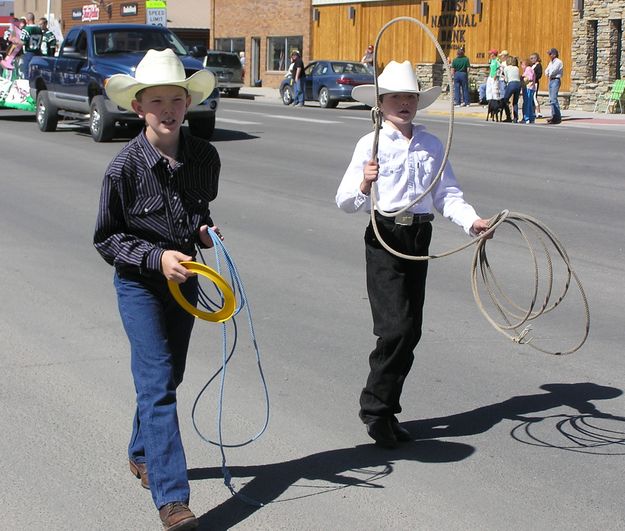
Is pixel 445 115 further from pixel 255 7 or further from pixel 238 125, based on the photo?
pixel 255 7

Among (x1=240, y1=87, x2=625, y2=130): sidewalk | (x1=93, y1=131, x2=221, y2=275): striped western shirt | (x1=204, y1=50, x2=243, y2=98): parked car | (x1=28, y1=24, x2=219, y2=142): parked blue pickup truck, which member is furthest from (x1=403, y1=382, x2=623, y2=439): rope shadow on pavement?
(x1=204, y1=50, x2=243, y2=98): parked car

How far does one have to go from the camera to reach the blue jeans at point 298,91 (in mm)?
35219

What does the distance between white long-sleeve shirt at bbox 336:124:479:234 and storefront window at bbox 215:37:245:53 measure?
1918 inches

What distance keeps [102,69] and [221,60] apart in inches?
911

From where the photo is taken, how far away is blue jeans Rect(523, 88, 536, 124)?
2758cm

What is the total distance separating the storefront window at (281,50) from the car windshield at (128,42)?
92.4 feet

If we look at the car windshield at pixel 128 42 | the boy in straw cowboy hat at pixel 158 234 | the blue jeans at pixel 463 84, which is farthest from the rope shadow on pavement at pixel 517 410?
the blue jeans at pixel 463 84

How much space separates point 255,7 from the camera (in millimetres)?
51031

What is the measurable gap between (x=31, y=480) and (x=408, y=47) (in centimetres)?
3783

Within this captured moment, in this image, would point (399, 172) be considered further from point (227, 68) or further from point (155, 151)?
point (227, 68)

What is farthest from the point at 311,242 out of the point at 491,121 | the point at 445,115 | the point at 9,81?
the point at 445,115

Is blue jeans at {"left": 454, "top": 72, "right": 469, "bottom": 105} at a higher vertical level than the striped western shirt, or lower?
higher

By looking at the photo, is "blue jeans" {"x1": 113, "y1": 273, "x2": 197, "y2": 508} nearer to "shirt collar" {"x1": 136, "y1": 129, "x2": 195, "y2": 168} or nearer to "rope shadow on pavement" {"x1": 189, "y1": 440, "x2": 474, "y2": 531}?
"rope shadow on pavement" {"x1": 189, "y1": 440, "x2": 474, "y2": 531}

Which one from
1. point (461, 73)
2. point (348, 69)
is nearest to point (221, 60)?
point (348, 69)
